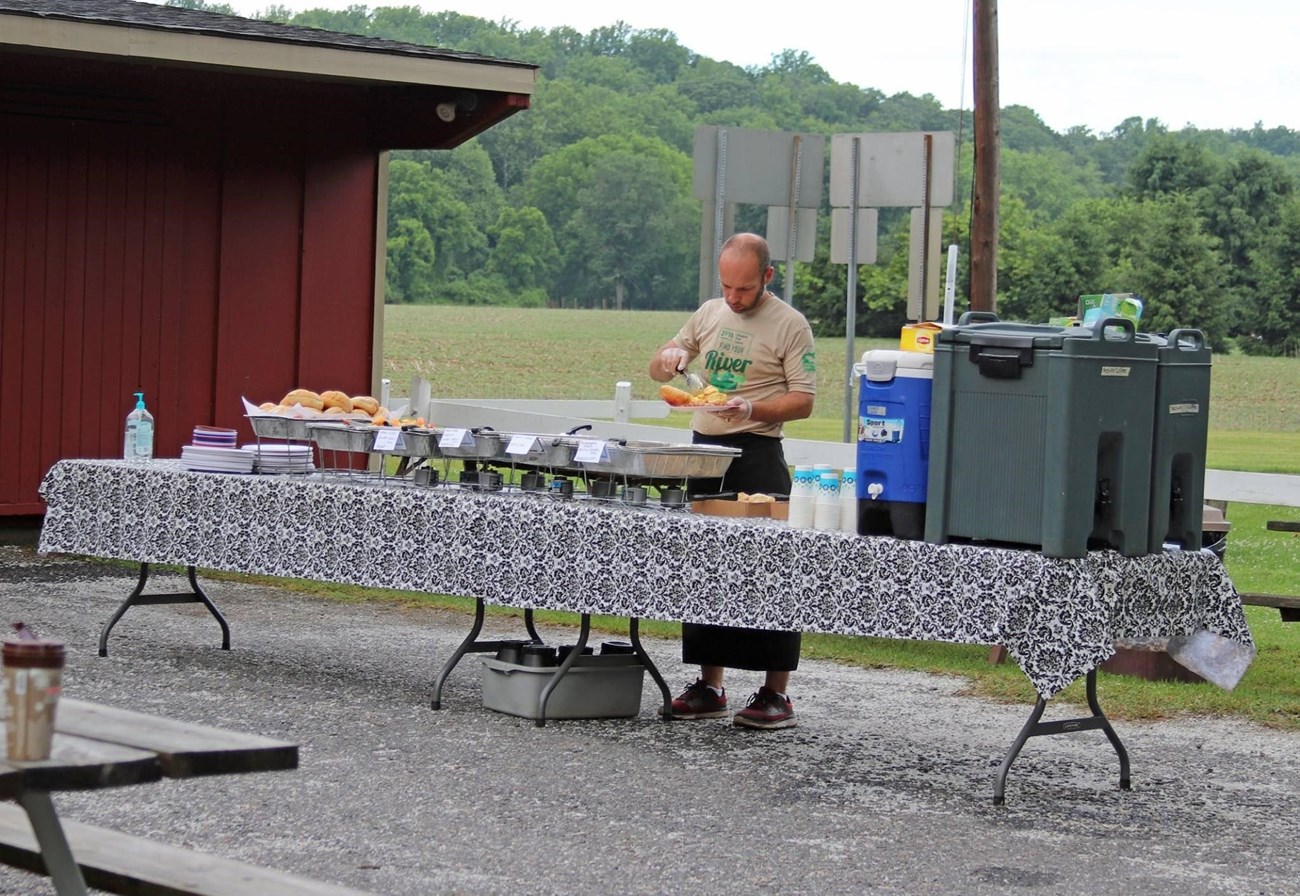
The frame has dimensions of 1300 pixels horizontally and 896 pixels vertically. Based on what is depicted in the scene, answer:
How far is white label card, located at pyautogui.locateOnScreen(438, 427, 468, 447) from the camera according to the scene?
637cm

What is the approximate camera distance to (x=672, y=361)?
6.44 m

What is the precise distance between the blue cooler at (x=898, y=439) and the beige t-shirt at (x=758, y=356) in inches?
40.5

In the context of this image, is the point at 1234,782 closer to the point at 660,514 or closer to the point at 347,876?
the point at 660,514

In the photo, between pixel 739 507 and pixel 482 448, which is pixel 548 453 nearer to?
pixel 482 448

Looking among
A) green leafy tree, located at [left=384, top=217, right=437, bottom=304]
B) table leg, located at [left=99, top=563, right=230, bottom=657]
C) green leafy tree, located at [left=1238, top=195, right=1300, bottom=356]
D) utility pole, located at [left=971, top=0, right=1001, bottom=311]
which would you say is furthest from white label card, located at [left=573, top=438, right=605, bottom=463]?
green leafy tree, located at [left=1238, top=195, right=1300, bottom=356]

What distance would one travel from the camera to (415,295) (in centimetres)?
7381

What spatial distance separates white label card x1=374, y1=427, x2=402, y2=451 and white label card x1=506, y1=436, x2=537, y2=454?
49cm

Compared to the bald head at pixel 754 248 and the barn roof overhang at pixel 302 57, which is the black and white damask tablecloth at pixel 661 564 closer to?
the bald head at pixel 754 248

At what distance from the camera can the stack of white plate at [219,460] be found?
7270 mm

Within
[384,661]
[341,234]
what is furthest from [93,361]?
[384,661]

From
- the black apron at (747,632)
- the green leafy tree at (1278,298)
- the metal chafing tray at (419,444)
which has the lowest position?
the black apron at (747,632)

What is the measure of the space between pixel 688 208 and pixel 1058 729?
3017 inches

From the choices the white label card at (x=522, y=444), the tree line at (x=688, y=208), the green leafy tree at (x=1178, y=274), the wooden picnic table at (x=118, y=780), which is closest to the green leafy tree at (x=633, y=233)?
the tree line at (x=688, y=208)

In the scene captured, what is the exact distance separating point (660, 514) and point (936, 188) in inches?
197
